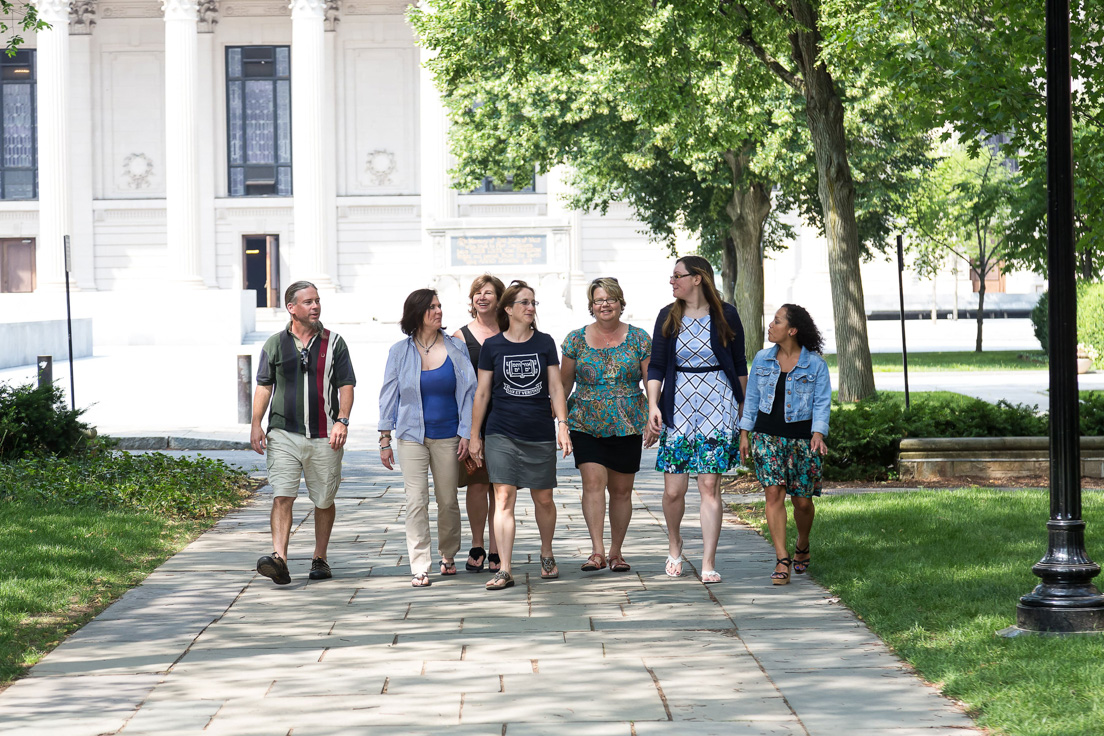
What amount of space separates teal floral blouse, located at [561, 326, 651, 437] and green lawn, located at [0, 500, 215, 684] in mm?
2922

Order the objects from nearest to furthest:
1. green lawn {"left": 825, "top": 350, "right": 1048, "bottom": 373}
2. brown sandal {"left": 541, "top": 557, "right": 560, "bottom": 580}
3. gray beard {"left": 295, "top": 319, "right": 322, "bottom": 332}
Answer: gray beard {"left": 295, "top": 319, "right": 322, "bottom": 332}, brown sandal {"left": 541, "top": 557, "right": 560, "bottom": 580}, green lawn {"left": 825, "top": 350, "right": 1048, "bottom": 373}

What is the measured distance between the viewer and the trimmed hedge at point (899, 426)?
11.7 m

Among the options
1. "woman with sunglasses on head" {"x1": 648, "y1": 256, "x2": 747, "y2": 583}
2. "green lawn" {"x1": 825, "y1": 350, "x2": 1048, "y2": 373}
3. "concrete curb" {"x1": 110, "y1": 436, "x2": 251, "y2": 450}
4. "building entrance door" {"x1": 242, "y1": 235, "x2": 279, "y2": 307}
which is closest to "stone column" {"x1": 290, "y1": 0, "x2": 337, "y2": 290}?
"building entrance door" {"x1": 242, "y1": 235, "x2": 279, "y2": 307}

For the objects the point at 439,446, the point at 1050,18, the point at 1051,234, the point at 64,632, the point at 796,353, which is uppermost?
the point at 1050,18

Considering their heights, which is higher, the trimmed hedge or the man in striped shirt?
the man in striped shirt

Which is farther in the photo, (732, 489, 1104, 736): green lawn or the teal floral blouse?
the teal floral blouse

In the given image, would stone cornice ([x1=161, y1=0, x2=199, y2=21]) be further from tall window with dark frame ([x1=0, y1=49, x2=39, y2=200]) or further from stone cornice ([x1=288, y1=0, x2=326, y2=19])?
tall window with dark frame ([x1=0, y1=49, x2=39, y2=200])

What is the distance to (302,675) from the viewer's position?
18.0 ft

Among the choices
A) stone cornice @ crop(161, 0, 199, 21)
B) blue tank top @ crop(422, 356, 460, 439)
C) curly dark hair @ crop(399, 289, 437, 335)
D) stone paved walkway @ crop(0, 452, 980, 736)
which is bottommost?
stone paved walkway @ crop(0, 452, 980, 736)

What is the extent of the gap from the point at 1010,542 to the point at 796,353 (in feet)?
6.93

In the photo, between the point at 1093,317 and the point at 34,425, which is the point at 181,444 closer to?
the point at 34,425

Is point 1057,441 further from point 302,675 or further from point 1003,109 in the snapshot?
point 1003,109

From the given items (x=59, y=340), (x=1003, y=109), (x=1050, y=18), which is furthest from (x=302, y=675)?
(x=59, y=340)

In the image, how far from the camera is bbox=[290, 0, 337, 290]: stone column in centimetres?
4438
